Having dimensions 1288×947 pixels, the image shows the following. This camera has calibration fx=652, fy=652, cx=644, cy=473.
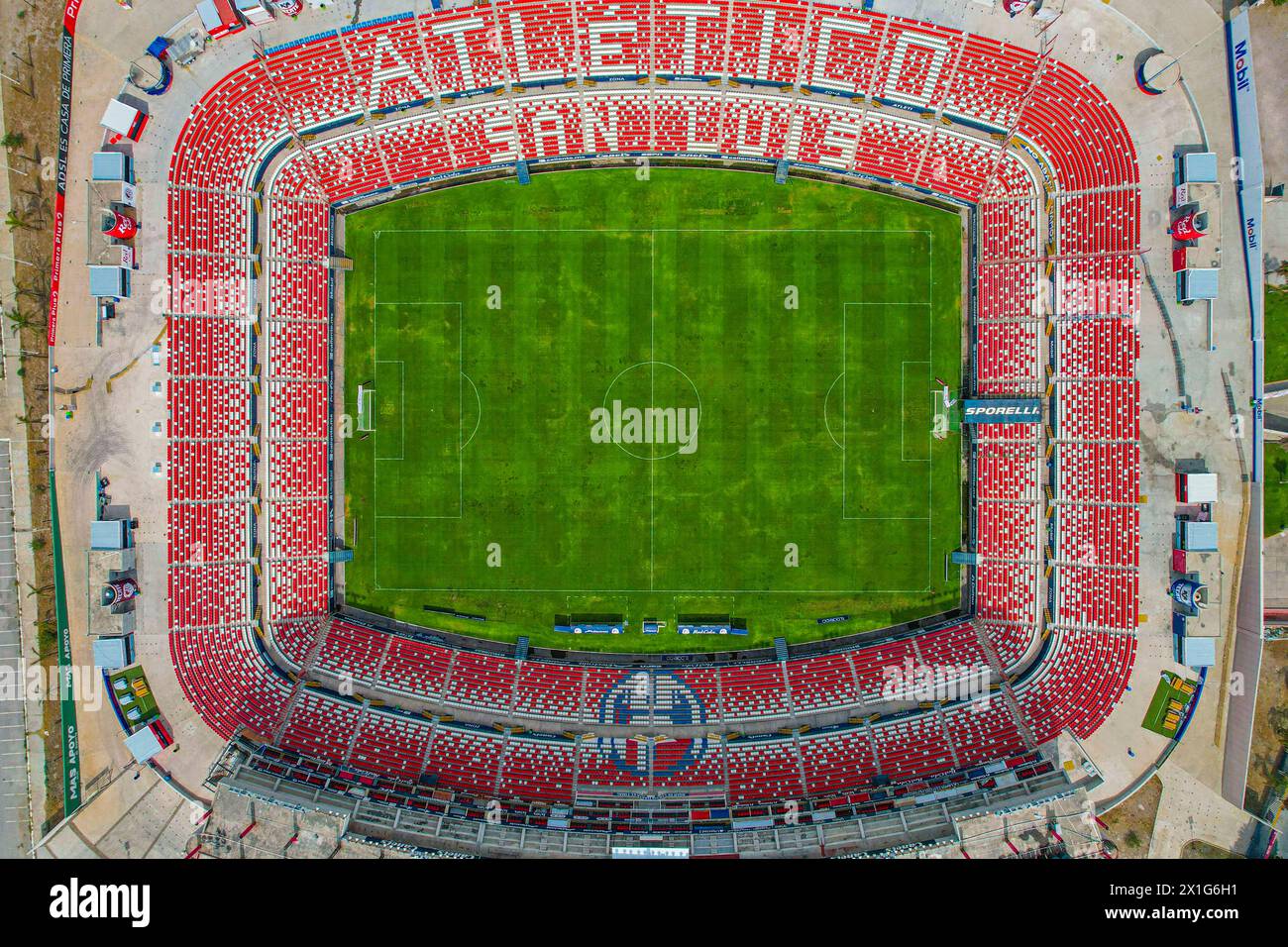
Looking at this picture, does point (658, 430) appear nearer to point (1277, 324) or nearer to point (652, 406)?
point (652, 406)

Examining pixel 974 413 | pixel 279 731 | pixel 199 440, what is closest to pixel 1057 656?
pixel 974 413

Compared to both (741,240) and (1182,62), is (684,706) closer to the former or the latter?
(741,240)

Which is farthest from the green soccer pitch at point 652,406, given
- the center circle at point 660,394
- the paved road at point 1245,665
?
the paved road at point 1245,665

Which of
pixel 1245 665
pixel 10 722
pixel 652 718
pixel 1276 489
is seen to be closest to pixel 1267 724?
pixel 1245 665

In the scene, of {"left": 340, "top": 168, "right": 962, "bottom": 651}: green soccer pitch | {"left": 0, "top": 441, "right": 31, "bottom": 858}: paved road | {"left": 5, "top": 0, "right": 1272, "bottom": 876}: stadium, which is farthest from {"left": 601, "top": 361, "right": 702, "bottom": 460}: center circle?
{"left": 0, "top": 441, "right": 31, "bottom": 858}: paved road

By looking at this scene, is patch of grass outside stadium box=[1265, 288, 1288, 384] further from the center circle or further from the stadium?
the center circle

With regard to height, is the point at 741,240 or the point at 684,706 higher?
the point at 741,240

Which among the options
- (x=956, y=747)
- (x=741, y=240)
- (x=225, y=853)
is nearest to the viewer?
(x=225, y=853)

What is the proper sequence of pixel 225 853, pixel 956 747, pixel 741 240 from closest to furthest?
1. pixel 225 853
2. pixel 956 747
3. pixel 741 240
